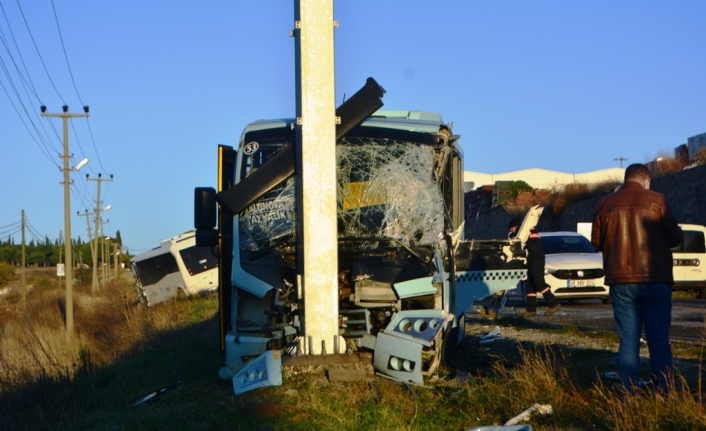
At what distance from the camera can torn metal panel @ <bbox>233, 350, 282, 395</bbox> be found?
6809 millimetres

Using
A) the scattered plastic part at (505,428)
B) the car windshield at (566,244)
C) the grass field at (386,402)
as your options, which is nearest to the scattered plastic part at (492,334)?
the grass field at (386,402)

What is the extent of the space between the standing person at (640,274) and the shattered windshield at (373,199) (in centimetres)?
235

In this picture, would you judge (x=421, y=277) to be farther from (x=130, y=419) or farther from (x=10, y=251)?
(x=10, y=251)

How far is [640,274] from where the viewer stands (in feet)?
18.9

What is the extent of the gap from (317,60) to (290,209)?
1.51 metres

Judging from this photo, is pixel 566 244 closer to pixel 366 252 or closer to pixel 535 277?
pixel 535 277

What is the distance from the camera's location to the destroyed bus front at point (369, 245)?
724 cm

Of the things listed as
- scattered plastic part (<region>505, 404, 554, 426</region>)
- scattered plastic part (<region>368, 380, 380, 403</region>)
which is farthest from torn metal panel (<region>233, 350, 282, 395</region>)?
scattered plastic part (<region>505, 404, 554, 426</region>)

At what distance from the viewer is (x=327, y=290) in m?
7.16

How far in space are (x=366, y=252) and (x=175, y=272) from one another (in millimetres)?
23655

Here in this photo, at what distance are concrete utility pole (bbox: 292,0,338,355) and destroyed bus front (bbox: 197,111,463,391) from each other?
0.21m

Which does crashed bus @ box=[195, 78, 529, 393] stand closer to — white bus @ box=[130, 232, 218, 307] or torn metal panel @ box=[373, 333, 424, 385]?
torn metal panel @ box=[373, 333, 424, 385]

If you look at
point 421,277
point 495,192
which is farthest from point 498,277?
point 495,192

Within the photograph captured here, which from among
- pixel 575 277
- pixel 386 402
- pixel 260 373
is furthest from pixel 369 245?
pixel 575 277
